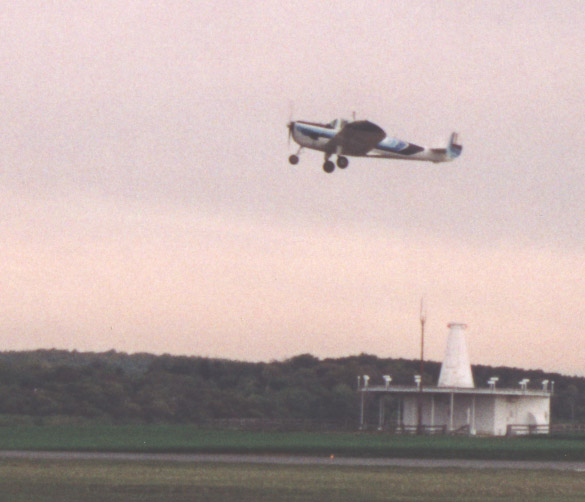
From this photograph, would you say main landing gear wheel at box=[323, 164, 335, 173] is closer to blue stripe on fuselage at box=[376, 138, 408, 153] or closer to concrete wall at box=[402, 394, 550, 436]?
blue stripe on fuselage at box=[376, 138, 408, 153]

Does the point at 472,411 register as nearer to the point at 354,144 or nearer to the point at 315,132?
the point at 315,132

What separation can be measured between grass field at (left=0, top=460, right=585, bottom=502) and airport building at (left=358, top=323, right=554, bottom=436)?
46.5m

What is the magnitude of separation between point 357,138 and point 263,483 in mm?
15686

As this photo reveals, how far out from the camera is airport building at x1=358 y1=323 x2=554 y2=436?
81188 millimetres

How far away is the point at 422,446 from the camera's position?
51.0m

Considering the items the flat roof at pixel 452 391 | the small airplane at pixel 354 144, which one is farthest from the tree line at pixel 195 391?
the small airplane at pixel 354 144

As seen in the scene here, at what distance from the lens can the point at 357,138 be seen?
41094 millimetres

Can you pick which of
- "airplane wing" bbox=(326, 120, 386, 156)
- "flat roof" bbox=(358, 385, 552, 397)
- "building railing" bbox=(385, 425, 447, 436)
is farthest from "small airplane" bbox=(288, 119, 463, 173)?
"flat roof" bbox=(358, 385, 552, 397)

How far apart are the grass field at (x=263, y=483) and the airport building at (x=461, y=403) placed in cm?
4653

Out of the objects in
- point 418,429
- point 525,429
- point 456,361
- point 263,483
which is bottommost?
point 263,483

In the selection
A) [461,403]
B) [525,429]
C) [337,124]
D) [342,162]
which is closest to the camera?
[342,162]

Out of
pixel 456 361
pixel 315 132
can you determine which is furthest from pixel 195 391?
pixel 315 132

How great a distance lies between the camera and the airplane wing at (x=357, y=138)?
133ft

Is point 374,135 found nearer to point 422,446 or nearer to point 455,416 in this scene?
point 422,446
